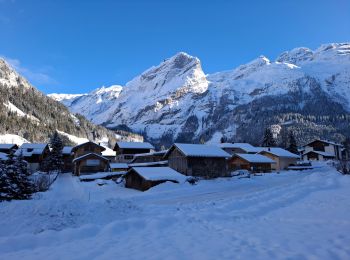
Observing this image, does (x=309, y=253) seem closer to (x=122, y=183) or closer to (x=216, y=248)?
(x=216, y=248)

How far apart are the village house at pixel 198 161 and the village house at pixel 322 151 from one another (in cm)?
6685

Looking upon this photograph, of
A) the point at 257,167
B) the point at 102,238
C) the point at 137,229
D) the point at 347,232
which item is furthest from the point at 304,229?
the point at 257,167

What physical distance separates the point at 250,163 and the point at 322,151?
55.4 meters

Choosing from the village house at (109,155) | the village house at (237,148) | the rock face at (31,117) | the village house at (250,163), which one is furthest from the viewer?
the rock face at (31,117)

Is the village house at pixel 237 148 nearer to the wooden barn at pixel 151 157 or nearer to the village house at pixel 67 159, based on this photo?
the wooden barn at pixel 151 157

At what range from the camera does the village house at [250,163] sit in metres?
70.9

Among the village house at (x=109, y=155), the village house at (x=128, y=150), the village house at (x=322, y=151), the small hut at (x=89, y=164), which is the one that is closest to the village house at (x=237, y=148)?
the village house at (x=128, y=150)

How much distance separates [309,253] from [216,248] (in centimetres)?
305

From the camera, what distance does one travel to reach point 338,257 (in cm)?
975

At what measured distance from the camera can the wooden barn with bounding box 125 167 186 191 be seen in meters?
41.0

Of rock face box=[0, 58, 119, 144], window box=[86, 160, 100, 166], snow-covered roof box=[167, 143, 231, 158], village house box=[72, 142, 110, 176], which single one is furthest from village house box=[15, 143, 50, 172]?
rock face box=[0, 58, 119, 144]

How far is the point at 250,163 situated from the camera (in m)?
70.8

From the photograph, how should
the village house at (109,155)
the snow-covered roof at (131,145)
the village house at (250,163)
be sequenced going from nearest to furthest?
the village house at (250,163), the snow-covered roof at (131,145), the village house at (109,155)

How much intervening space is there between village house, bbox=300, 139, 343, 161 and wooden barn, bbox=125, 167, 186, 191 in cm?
8094
